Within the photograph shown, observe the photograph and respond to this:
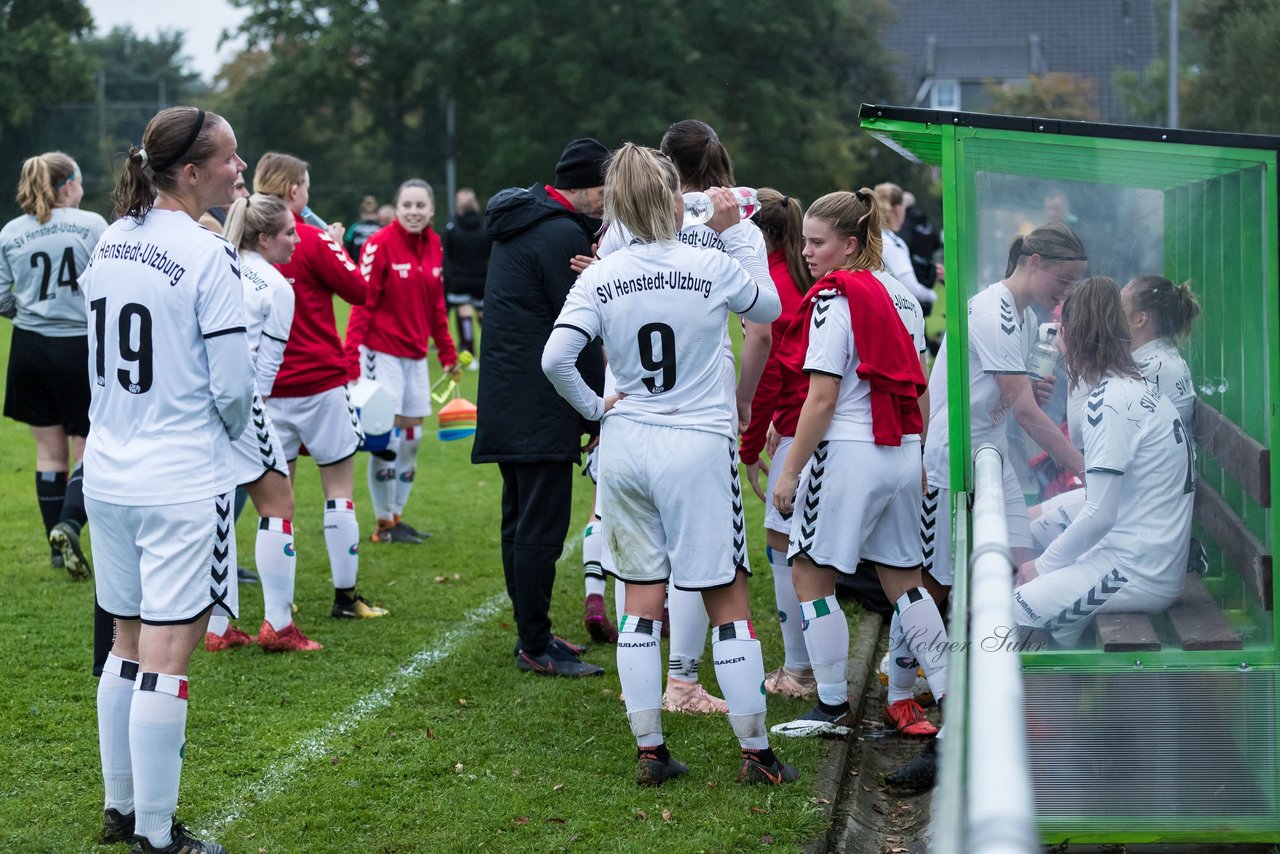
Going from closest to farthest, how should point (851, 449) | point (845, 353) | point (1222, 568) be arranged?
1. point (1222, 568)
2. point (845, 353)
3. point (851, 449)

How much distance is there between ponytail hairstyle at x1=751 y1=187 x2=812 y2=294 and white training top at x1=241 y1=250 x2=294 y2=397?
2.02 meters

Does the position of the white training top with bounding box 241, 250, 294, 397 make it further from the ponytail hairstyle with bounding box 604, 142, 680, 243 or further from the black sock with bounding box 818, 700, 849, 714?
the black sock with bounding box 818, 700, 849, 714

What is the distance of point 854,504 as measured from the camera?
188 inches

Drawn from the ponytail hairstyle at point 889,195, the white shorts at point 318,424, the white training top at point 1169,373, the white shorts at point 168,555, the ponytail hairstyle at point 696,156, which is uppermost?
the ponytail hairstyle at point 889,195

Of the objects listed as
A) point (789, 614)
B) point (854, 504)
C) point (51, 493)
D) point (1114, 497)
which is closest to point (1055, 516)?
point (1114, 497)

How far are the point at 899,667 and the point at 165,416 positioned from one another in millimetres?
2864

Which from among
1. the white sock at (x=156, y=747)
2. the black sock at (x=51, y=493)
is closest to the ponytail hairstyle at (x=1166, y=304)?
the white sock at (x=156, y=747)

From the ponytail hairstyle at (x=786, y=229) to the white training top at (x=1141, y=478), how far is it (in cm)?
198

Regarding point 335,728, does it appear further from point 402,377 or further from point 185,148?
point 402,377

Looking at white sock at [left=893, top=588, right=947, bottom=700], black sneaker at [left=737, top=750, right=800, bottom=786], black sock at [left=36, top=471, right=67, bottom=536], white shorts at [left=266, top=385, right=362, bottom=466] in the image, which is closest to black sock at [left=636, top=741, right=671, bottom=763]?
black sneaker at [left=737, top=750, right=800, bottom=786]

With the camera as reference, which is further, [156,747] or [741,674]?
[741,674]

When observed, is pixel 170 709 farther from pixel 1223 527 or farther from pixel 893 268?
pixel 893 268

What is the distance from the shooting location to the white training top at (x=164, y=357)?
364cm

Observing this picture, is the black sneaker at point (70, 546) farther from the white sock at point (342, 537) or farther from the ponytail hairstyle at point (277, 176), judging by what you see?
the ponytail hairstyle at point (277, 176)
